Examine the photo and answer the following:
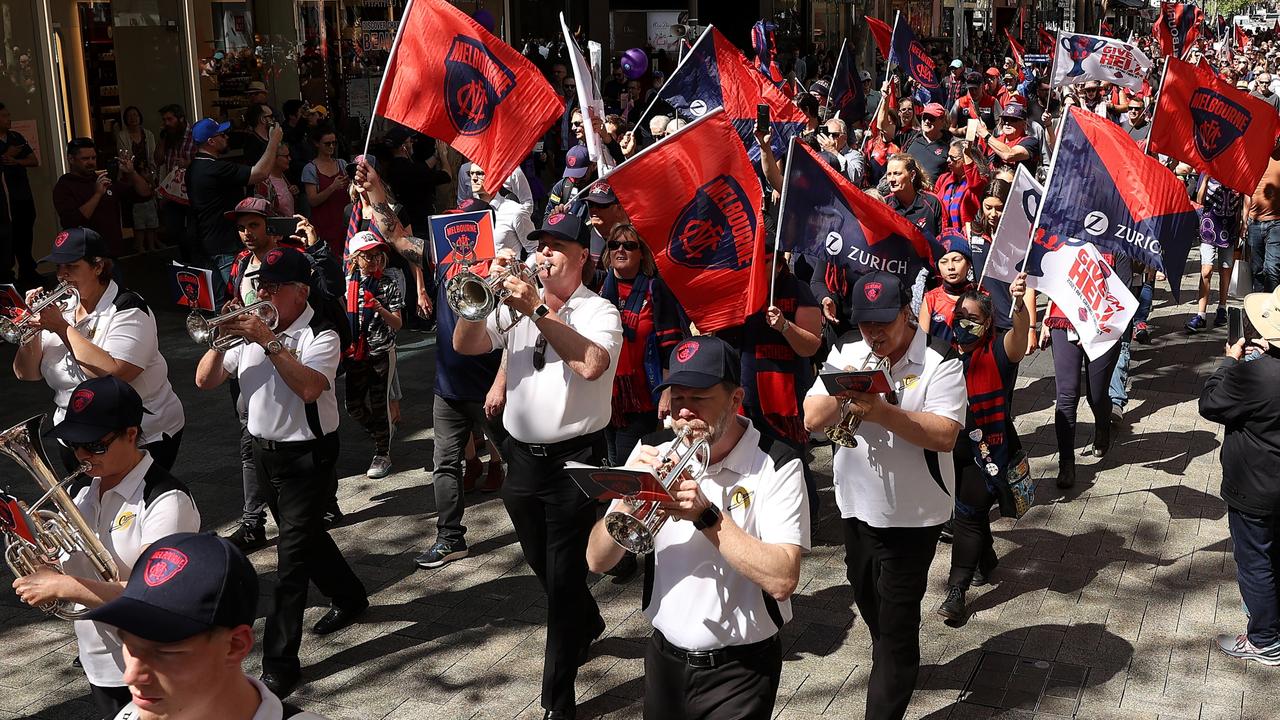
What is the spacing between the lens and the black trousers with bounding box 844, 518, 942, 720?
203 inches

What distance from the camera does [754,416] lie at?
6953 millimetres

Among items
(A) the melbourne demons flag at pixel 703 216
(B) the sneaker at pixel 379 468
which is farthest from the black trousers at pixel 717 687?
(B) the sneaker at pixel 379 468

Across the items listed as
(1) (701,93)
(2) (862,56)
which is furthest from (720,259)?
(2) (862,56)

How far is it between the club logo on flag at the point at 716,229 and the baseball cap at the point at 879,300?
5.13ft

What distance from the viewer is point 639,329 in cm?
700

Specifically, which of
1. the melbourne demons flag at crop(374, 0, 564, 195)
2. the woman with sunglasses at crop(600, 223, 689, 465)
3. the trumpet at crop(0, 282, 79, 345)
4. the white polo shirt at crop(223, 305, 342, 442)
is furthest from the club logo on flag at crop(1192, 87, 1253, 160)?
the trumpet at crop(0, 282, 79, 345)

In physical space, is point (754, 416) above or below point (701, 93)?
below

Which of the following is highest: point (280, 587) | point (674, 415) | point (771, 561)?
point (674, 415)

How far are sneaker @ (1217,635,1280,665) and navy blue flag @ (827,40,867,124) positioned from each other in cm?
959

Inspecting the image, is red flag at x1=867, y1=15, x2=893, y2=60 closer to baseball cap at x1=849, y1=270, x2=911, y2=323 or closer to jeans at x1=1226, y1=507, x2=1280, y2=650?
jeans at x1=1226, y1=507, x2=1280, y2=650

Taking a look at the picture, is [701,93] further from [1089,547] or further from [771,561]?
[771,561]

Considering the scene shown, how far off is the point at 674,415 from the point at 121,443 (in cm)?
A: 186

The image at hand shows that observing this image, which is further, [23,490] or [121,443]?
[23,490]

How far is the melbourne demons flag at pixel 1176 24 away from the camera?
1612 cm
